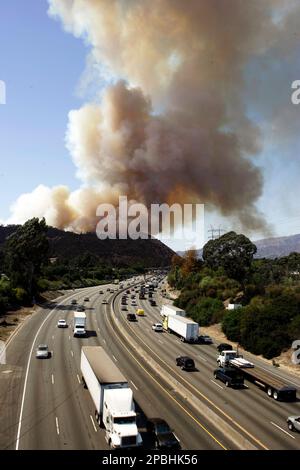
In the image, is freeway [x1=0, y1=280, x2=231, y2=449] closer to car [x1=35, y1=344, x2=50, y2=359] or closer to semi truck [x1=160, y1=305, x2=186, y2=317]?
car [x1=35, y1=344, x2=50, y2=359]

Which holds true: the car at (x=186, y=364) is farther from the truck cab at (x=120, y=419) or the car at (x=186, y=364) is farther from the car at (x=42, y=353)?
the truck cab at (x=120, y=419)

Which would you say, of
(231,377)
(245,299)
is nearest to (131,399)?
(231,377)

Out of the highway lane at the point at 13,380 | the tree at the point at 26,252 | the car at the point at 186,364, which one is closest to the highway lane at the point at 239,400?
the car at the point at 186,364

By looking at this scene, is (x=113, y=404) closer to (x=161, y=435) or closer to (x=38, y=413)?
(x=161, y=435)

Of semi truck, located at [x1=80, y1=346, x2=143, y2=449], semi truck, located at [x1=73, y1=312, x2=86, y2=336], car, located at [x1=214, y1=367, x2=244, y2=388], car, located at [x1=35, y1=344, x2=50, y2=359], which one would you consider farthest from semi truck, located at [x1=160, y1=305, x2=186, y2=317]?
semi truck, located at [x1=80, y1=346, x2=143, y2=449]

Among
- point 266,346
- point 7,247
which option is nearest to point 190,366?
point 266,346
